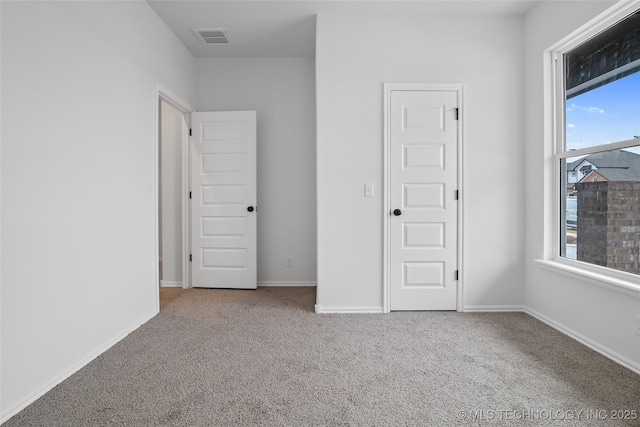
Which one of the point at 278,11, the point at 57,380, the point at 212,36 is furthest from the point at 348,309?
the point at 212,36

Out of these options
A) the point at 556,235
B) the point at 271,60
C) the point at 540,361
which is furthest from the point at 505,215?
the point at 271,60

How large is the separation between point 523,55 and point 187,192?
12.2 feet

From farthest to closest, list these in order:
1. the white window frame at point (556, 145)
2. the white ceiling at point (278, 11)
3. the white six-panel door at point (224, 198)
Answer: the white six-panel door at point (224, 198) < the white ceiling at point (278, 11) < the white window frame at point (556, 145)

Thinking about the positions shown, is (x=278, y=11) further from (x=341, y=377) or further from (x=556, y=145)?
(x=341, y=377)

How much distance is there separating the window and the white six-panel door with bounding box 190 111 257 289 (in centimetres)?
296

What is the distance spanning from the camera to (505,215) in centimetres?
301

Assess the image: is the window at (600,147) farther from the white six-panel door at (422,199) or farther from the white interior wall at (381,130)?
the white six-panel door at (422,199)

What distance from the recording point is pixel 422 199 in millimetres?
3000

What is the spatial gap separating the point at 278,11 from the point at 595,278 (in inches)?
128

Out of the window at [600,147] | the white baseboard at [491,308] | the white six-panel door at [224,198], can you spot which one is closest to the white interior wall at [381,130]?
the white baseboard at [491,308]

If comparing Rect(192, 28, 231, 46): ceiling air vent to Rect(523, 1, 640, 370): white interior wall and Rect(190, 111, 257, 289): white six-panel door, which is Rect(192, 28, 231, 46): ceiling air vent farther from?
Rect(523, 1, 640, 370): white interior wall

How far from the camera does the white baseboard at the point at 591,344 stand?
1.99 metres

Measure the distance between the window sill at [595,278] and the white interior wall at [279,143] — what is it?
93.8 inches

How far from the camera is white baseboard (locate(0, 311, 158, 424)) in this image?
158cm
